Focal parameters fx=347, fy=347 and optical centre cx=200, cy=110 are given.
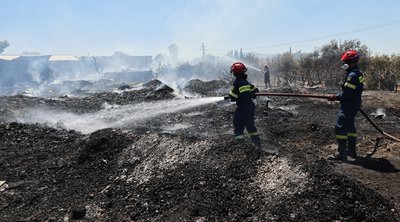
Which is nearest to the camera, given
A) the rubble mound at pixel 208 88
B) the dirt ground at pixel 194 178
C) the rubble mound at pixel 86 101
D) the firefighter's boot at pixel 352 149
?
the dirt ground at pixel 194 178

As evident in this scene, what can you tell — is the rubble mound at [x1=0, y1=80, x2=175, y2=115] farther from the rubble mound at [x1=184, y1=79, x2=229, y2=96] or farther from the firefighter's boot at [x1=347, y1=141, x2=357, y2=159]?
the firefighter's boot at [x1=347, y1=141, x2=357, y2=159]

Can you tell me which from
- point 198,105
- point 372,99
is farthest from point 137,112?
point 372,99

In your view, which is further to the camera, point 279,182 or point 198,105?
point 198,105

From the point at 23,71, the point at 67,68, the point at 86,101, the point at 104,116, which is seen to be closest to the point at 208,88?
the point at 86,101

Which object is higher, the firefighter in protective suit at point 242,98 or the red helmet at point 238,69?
the red helmet at point 238,69

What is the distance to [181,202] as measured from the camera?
4312 millimetres

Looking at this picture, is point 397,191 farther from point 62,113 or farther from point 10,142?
point 62,113

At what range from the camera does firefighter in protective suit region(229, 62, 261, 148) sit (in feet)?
21.0

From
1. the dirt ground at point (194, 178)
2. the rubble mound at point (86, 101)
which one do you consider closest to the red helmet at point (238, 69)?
the dirt ground at point (194, 178)

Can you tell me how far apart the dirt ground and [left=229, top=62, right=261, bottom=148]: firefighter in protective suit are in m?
0.56

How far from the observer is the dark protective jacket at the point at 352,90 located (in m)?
5.59

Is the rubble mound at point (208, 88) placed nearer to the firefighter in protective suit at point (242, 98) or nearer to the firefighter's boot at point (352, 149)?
the firefighter in protective suit at point (242, 98)

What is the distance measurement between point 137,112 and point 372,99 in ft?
27.6

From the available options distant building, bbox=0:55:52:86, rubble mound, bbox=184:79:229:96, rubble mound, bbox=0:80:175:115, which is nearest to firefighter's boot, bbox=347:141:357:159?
rubble mound, bbox=0:80:175:115
